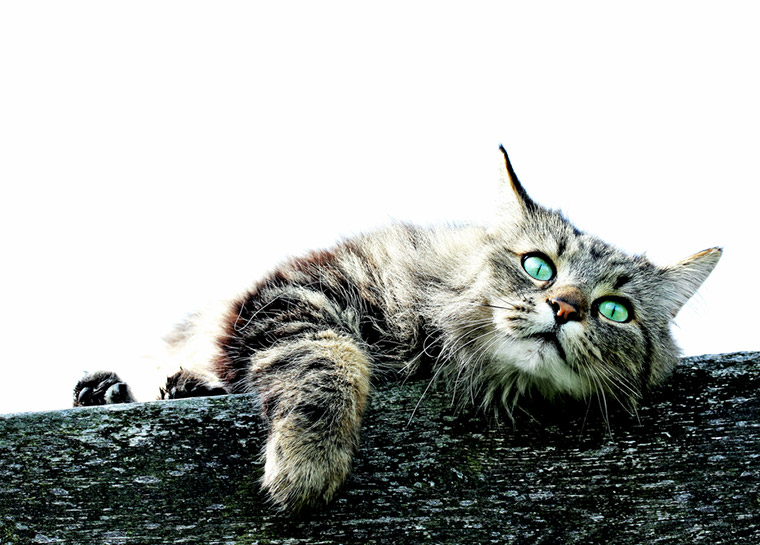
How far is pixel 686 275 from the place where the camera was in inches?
113

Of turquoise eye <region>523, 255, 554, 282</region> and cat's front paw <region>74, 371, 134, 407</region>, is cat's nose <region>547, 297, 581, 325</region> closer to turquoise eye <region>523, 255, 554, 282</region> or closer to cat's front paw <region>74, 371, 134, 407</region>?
turquoise eye <region>523, 255, 554, 282</region>

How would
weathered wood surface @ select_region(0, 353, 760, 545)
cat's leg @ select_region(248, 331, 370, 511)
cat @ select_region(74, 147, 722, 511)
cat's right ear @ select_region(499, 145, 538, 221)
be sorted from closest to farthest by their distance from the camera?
weathered wood surface @ select_region(0, 353, 760, 545)
cat's leg @ select_region(248, 331, 370, 511)
cat @ select_region(74, 147, 722, 511)
cat's right ear @ select_region(499, 145, 538, 221)

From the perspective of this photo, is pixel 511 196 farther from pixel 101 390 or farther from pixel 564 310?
pixel 101 390

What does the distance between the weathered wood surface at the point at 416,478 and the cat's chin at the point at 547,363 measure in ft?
1.33

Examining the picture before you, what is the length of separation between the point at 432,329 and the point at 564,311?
22.0 inches

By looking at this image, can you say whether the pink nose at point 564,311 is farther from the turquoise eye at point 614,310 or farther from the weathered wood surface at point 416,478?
the weathered wood surface at point 416,478

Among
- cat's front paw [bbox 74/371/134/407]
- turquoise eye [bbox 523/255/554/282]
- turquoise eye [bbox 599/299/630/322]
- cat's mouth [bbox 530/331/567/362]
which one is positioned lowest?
cat's front paw [bbox 74/371/134/407]

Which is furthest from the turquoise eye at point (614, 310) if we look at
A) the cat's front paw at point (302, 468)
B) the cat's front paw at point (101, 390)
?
the cat's front paw at point (101, 390)

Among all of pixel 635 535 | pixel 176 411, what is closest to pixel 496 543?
pixel 635 535

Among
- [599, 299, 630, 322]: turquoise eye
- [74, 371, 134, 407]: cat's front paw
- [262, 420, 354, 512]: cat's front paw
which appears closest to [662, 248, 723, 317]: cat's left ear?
[599, 299, 630, 322]: turquoise eye

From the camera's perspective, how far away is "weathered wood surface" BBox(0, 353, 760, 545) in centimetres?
160

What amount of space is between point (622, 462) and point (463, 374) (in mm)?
796

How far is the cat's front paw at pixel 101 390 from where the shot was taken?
9.10ft

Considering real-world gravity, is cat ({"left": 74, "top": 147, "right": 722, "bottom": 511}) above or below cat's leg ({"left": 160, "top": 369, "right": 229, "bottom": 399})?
above
